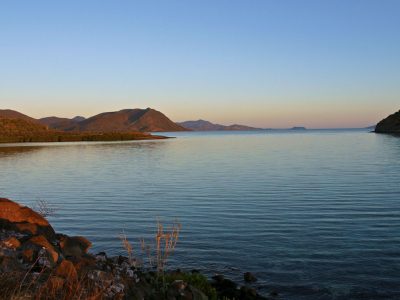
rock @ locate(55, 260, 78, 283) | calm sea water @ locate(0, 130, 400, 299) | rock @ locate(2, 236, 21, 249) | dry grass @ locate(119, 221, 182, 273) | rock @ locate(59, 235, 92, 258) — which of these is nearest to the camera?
rock @ locate(55, 260, 78, 283)

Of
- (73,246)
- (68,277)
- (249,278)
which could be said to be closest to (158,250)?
(68,277)

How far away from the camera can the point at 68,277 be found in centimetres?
1074

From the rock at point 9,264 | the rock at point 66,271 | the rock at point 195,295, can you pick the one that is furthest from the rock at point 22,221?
the rock at point 195,295

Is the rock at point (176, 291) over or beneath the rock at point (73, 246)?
beneath

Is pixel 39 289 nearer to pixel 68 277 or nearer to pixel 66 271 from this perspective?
pixel 68 277

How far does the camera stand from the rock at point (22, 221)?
1689cm

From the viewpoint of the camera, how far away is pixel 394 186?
42.2m

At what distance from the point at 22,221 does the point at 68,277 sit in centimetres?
899

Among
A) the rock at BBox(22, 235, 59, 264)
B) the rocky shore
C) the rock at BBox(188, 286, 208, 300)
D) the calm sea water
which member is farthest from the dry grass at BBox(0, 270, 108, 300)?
the calm sea water

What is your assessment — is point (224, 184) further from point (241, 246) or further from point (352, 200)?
point (241, 246)

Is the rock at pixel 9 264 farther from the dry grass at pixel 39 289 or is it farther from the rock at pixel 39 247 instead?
the rock at pixel 39 247

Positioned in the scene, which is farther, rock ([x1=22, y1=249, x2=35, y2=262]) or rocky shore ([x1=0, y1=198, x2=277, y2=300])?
rock ([x1=22, y1=249, x2=35, y2=262])

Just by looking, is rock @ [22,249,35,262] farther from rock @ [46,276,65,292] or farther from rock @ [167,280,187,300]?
rock @ [167,280,187,300]

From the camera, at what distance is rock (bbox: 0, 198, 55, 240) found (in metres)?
16.9
